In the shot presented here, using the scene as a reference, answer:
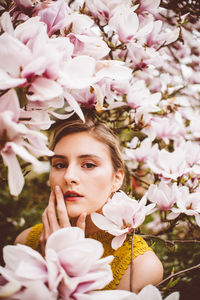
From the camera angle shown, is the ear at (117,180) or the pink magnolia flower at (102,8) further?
the ear at (117,180)

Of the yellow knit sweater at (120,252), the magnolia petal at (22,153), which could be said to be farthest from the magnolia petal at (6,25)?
the yellow knit sweater at (120,252)

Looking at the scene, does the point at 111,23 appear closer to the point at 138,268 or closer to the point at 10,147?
the point at 10,147

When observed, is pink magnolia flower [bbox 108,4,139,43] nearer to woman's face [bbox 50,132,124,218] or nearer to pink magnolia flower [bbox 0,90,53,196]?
woman's face [bbox 50,132,124,218]

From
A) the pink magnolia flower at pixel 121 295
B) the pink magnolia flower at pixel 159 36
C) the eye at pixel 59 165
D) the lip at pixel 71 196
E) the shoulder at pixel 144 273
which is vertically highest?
the pink magnolia flower at pixel 159 36

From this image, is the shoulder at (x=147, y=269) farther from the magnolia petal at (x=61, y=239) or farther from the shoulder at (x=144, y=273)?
the magnolia petal at (x=61, y=239)

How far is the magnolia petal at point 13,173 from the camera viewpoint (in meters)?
0.63

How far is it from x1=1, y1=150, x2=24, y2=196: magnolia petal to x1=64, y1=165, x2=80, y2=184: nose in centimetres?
50

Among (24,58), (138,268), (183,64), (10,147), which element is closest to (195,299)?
(138,268)

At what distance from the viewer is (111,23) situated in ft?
3.69

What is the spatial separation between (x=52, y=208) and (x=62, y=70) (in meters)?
0.60

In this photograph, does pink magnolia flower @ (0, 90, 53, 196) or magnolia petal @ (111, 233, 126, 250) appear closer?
pink magnolia flower @ (0, 90, 53, 196)

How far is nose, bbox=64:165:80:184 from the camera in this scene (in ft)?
3.75

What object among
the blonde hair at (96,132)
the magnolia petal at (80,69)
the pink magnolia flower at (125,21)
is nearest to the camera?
the magnolia petal at (80,69)

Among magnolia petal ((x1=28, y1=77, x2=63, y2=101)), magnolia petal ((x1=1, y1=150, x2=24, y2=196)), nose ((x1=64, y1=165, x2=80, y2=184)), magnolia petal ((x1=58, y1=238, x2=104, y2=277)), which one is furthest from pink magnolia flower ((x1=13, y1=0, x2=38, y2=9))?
magnolia petal ((x1=58, y1=238, x2=104, y2=277))
